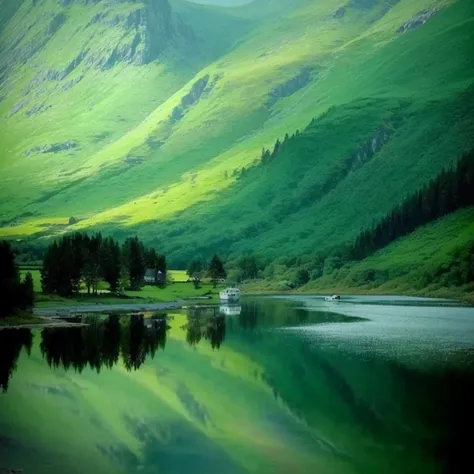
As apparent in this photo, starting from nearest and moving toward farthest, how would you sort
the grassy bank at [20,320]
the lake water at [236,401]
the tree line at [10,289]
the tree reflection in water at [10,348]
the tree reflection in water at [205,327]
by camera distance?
the lake water at [236,401] < the tree reflection in water at [10,348] < the tree reflection in water at [205,327] < the tree line at [10,289] < the grassy bank at [20,320]

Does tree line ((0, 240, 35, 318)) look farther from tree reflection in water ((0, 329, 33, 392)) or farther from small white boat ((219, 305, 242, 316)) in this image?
small white boat ((219, 305, 242, 316))

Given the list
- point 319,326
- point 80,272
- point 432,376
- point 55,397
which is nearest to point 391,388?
point 432,376

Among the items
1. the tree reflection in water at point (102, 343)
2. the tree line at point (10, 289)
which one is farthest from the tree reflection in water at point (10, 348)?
the tree line at point (10, 289)

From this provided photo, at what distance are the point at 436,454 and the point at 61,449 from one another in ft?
77.5

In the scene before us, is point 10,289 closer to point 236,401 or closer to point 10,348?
point 10,348

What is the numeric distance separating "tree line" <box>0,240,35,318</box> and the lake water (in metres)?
9.91

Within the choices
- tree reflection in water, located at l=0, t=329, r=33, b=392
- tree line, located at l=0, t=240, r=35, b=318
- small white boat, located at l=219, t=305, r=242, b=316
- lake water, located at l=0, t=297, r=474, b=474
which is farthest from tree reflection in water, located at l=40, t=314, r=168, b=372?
small white boat, located at l=219, t=305, r=242, b=316

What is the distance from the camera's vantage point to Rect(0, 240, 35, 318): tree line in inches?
4884

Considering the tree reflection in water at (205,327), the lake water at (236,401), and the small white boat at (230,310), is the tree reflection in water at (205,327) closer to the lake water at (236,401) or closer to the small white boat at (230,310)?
the lake water at (236,401)

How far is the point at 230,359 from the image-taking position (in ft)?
322

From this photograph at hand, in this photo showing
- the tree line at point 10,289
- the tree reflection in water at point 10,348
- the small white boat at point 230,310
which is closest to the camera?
the tree reflection in water at point 10,348

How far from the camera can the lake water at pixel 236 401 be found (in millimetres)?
53344

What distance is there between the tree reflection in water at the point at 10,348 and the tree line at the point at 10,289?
684 centimetres

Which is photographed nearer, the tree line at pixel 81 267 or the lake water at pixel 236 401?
the lake water at pixel 236 401
